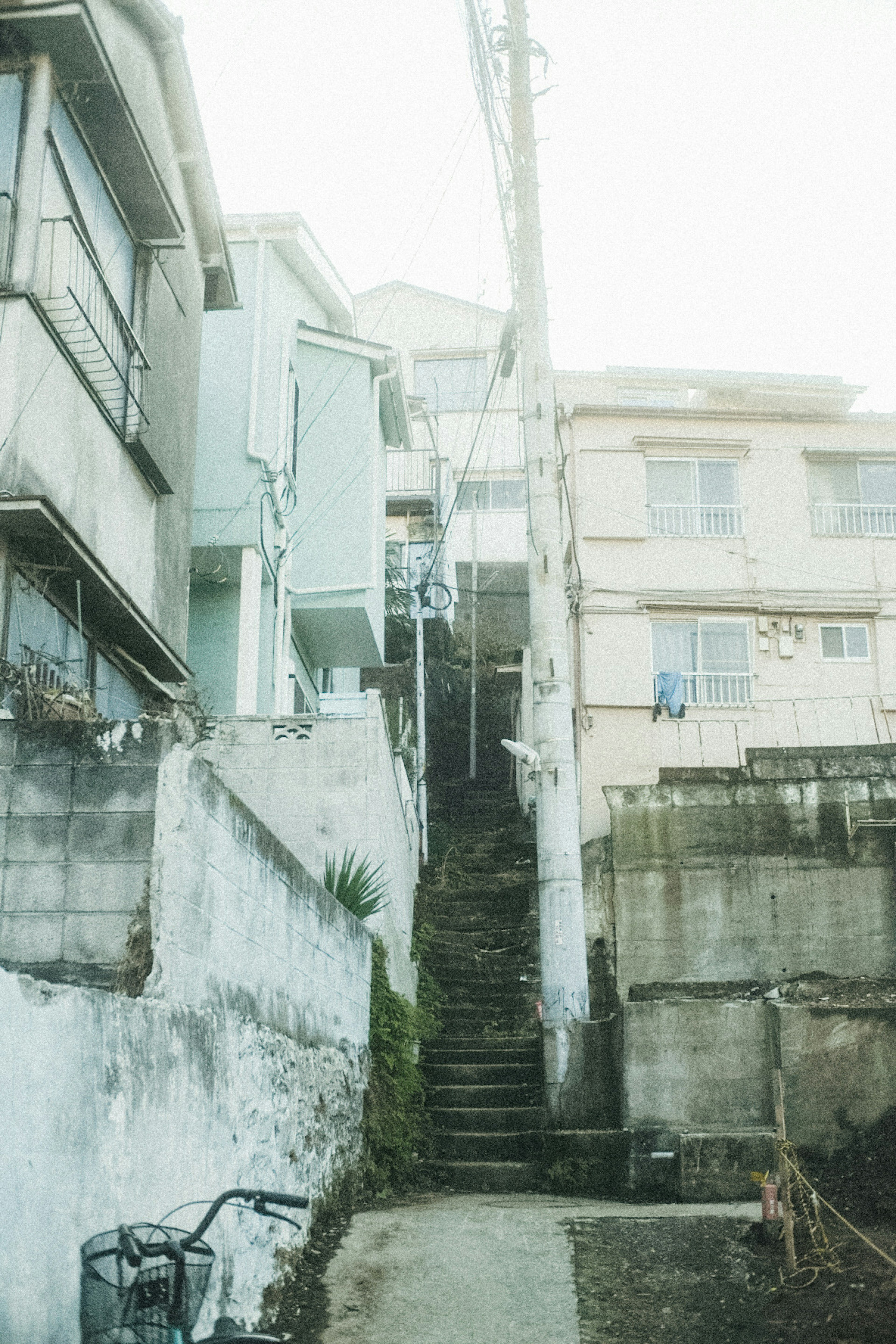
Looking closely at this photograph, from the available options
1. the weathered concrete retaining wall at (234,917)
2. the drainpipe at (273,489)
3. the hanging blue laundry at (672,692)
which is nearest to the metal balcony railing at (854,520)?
the hanging blue laundry at (672,692)

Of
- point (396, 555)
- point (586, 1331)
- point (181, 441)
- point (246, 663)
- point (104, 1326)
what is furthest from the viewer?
point (396, 555)

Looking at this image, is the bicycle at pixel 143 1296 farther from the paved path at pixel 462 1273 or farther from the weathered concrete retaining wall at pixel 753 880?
the weathered concrete retaining wall at pixel 753 880

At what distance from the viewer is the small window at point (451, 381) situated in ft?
102

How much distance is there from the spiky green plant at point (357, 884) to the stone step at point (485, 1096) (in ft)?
6.71

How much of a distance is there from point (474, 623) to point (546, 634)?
11548 mm

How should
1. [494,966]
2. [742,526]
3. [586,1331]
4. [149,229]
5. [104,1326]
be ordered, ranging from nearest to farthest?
[104,1326] → [586,1331] → [149,229] → [494,966] → [742,526]

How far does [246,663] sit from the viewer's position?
13555mm

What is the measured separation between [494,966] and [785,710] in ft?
22.1

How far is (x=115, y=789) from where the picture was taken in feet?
19.8

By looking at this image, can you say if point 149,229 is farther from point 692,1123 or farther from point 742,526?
point 742,526

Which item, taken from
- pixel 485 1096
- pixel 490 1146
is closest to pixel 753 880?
pixel 485 1096

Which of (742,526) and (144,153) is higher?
(742,526)

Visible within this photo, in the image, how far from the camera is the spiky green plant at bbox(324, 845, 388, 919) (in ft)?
33.5

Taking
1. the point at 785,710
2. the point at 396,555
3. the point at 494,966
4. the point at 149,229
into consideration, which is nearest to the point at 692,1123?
the point at 494,966
